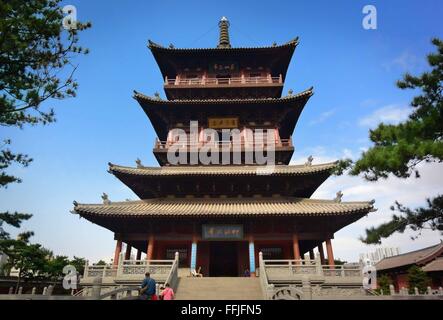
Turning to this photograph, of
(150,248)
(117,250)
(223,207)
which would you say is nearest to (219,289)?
(223,207)

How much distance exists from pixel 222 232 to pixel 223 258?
2.67 m

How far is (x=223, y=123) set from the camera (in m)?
21.5

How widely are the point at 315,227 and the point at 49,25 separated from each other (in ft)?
50.5

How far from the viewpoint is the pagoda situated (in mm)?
16562

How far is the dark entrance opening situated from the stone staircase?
4110mm

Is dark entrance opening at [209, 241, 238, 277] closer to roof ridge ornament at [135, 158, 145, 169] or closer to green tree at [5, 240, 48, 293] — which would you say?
roof ridge ornament at [135, 158, 145, 169]

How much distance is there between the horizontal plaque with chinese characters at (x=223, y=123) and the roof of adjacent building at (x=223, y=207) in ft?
18.6

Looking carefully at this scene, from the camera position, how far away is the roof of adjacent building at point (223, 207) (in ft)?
51.9

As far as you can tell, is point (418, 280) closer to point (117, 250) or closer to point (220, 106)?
point (220, 106)

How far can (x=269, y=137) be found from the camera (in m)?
20.7

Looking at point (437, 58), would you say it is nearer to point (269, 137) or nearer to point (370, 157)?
point (370, 157)

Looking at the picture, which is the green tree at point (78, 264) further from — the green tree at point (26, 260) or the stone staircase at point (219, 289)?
the stone staircase at point (219, 289)

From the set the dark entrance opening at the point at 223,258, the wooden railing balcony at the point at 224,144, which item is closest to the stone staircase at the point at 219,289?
the dark entrance opening at the point at 223,258

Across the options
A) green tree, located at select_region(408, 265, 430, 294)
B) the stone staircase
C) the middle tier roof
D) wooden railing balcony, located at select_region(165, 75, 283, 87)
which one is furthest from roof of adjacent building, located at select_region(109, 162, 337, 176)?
green tree, located at select_region(408, 265, 430, 294)
